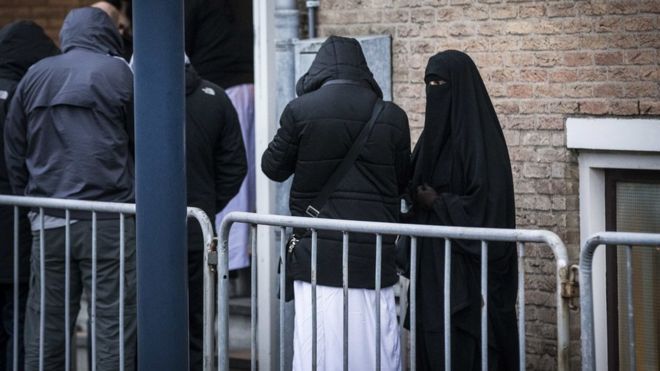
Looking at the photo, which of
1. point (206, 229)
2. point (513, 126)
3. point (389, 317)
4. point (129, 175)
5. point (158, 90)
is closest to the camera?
point (158, 90)

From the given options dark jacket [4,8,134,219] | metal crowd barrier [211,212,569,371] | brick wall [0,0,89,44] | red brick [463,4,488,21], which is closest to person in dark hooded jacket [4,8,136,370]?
dark jacket [4,8,134,219]

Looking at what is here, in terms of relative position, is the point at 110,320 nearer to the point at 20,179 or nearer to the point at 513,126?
the point at 20,179

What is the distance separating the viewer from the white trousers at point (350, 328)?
5895 mm

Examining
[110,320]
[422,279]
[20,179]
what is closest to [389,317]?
[422,279]

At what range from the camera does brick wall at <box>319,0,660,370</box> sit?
21.2 ft

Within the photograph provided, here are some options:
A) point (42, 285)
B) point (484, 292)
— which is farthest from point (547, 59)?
point (42, 285)

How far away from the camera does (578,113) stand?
21.8 ft

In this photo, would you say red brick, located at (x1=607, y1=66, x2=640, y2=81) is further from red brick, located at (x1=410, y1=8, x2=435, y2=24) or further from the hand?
the hand

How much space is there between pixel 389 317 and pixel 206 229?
982 millimetres

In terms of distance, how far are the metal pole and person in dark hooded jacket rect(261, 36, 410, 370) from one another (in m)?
1.96

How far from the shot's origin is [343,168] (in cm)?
594

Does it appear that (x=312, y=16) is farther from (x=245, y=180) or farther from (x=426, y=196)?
(x=426, y=196)

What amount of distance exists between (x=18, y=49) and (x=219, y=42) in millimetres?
1633

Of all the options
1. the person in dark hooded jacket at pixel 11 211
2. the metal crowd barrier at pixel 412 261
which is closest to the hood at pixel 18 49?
the person in dark hooded jacket at pixel 11 211
